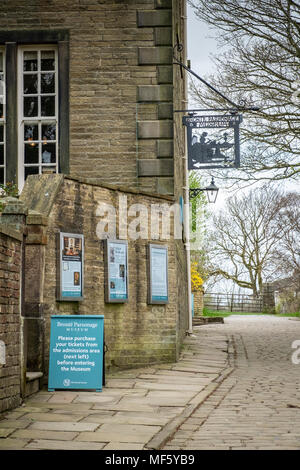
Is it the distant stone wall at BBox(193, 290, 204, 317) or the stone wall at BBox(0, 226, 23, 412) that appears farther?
the distant stone wall at BBox(193, 290, 204, 317)

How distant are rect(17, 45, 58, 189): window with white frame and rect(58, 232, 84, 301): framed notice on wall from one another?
3.47 meters

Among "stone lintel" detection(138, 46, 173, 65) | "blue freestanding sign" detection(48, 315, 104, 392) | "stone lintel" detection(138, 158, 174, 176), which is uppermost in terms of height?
"stone lintel" detection(138, 46, 173, 65)

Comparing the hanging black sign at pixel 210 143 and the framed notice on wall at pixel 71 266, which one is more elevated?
the hanging black sign at pixel 210 143

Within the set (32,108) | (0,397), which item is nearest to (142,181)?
(32,108)

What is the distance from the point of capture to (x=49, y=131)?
13602 mm

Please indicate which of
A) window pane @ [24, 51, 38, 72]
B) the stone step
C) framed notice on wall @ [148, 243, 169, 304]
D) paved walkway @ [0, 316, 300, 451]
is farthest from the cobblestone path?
the stone step

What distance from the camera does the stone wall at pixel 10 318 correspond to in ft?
25.3

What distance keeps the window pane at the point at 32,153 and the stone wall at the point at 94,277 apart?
2.75m

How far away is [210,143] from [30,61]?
388cm

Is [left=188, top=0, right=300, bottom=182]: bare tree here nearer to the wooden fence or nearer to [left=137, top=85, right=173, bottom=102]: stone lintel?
[left=137, top=85, right=173, bottom=102]: stone lintel

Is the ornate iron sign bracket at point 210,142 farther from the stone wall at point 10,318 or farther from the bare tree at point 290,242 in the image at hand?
the bare tree at point 290,242

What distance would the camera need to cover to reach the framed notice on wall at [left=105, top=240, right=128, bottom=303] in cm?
1103

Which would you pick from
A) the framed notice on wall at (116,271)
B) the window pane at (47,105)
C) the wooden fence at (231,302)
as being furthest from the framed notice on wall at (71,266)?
the wooden fence at (231,302)

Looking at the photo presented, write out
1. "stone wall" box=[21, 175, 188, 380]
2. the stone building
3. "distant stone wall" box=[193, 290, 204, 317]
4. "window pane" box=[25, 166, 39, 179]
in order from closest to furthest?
"stone wall" box=[21, 175, 188, 380] → the stone building → "window pane" box=[25, 166, 39, 179] → "distant stone wall" box=[193, 290, 204, 317]
